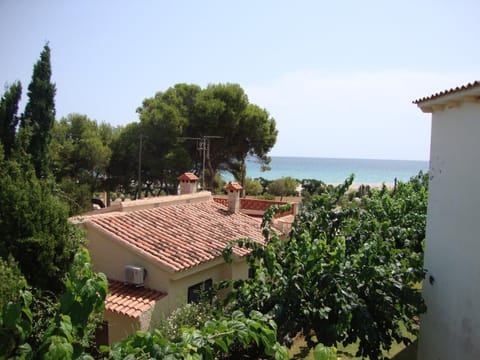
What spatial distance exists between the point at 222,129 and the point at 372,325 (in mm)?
25163

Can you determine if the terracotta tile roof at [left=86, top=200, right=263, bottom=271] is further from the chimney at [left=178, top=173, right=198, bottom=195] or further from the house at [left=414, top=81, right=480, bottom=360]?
the house at [left=414, top=81, right=480, bottom=360]

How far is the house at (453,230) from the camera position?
660 cm

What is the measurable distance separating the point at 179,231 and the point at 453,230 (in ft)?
26.7

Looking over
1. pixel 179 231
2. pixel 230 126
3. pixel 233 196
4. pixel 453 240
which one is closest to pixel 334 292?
pixel 453 240

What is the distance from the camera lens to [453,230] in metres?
7.14

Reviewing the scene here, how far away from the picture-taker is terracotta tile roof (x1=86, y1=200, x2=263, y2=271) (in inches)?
430

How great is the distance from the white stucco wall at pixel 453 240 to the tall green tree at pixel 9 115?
45.4ft

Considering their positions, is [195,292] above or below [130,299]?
below

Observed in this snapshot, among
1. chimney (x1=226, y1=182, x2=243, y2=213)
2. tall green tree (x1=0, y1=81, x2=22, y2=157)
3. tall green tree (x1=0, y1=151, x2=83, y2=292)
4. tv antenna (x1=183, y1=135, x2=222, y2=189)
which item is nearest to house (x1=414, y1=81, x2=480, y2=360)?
tall green tree (x1=0, y1=151, x2=83, y2=292)

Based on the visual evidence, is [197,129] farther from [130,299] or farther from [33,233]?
[33,233]

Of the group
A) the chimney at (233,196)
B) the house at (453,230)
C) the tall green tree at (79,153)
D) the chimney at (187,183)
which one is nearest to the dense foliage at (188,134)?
the tall green tree at (79,153)

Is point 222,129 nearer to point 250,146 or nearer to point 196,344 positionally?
point 250,146

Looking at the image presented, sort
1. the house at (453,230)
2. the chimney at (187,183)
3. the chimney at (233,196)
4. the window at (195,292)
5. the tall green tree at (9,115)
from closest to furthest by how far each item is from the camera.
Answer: the house at (453,230) < the window at (195,292) < the tall green tree at (9,115) < the chimney at (233,196) < the chimney at (187,183)

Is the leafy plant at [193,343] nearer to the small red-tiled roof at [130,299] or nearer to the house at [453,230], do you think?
the house at [453,230]
